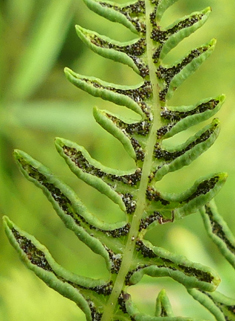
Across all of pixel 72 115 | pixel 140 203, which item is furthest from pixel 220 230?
pixel 72 115

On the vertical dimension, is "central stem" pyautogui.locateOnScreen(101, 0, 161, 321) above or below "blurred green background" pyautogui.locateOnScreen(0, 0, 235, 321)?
below

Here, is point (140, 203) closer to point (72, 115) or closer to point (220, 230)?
point (220, 230)

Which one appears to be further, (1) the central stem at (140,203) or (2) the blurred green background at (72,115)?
(2) the blurred green background at (72,115)

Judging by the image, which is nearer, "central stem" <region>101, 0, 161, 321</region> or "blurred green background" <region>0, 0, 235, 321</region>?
"central stem" <region>101, 0, 161, 321</region>

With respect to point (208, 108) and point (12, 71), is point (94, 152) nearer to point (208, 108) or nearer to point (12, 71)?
point (12, 71)

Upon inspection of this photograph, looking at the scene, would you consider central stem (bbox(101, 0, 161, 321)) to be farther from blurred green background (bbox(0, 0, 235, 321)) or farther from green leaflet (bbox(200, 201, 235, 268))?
blurred green background (bbox(0, 0, 235, 321))

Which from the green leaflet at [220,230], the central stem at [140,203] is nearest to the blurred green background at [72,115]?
the green leaflet at [220,230]

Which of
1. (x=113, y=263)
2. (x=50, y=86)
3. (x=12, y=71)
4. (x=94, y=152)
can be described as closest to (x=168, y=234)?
(x=94, y=152)

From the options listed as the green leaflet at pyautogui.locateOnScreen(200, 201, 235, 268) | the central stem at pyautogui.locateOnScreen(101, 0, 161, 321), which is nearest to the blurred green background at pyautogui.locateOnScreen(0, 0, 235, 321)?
the green leaflet at pyautogui.locateOnScreen(200, 201, 235, 268)

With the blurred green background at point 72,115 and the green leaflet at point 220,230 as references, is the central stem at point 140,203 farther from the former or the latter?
the blurred green background at point 72,115

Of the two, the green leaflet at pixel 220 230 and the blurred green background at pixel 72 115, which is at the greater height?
the blurred green background at pixel 72 115
